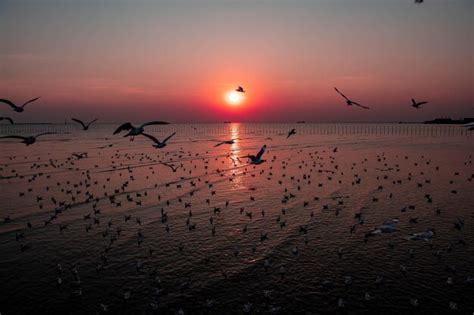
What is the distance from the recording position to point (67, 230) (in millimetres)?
26250

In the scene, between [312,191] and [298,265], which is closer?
[298,265]

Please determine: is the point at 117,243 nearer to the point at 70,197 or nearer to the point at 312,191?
the point at 70,197

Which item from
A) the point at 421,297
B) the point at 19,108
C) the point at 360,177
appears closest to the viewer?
the point at 421,297

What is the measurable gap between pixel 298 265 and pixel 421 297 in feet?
21.5

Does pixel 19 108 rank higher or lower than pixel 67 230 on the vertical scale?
higher

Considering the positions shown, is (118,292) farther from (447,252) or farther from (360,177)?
(360,177)

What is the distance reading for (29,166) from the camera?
60.3 m

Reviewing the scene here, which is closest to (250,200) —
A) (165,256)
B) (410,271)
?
(165,256)

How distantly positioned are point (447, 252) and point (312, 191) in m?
18.7

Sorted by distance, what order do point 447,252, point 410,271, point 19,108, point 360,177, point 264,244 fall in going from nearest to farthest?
point 410,271 → point 447,252 → point 264,244 → point 19,108 → point 360,177

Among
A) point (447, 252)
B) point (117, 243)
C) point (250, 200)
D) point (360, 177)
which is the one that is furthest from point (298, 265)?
point (360, 177)

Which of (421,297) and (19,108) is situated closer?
(421,297)

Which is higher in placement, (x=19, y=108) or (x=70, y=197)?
(x=19, y=108)

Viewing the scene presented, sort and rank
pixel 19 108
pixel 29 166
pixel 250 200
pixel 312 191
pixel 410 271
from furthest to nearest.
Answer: pixel 29 166 < pixel 312 191 < pixel 250 200 < pixel 19 108 < pixel 410 271
